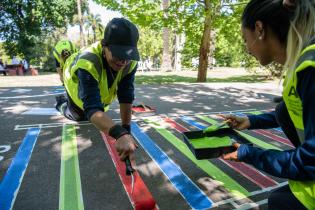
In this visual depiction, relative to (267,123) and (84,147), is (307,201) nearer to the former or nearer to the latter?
(267,123)

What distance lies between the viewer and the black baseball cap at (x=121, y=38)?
280 centimetres

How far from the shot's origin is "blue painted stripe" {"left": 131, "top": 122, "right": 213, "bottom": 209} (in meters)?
2.98

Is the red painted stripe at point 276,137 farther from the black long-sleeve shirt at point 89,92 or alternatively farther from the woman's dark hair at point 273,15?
the woman's dark hair at point 273,15

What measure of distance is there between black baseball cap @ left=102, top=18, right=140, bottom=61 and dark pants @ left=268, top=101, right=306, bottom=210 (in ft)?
5.12

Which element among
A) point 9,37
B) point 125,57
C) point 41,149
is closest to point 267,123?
point 125,57

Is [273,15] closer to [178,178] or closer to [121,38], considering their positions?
[121,38]

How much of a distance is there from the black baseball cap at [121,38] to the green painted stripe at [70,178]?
1560 mm

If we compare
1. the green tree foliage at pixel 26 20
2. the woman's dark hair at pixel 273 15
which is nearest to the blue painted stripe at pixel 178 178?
the woman's dark hair at pixel 273 15

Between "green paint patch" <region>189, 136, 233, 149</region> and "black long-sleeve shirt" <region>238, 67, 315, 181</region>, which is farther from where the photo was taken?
"green paint patch" <region>189, 136, 233, 149</region>

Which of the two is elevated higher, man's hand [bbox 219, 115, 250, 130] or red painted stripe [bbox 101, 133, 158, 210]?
man's hand [bbox 219, 115, 250, 130]

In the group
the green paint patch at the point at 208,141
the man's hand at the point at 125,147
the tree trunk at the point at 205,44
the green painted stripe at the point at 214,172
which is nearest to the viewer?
the man's hand at the point at 125,147

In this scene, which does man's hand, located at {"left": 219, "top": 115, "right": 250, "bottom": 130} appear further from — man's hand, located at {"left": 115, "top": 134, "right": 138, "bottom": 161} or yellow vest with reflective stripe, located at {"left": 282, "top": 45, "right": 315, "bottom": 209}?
man's hand, located at {"left": 115, "top": 134, "right": 138, "bottom": 161}

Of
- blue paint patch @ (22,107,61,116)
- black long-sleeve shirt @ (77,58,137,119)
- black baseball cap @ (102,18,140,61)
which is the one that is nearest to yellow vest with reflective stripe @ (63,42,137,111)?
black long-sleeve shirt @ (77,58,137,119)

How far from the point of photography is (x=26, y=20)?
2841 centimetres
